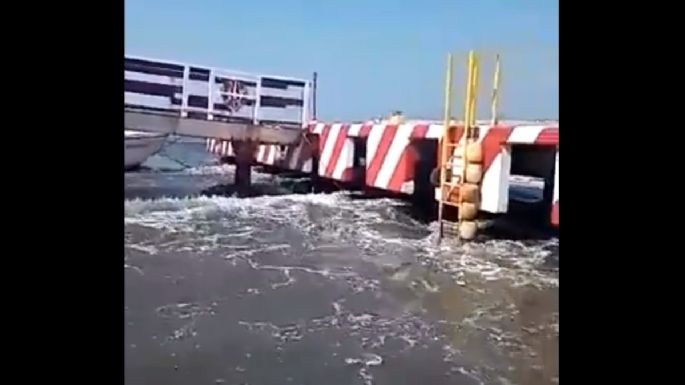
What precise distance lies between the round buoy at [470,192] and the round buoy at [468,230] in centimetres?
10

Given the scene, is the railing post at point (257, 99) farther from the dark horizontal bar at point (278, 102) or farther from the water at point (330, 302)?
the water at point (330, 302)

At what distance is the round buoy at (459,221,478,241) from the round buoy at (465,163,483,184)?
6.5 inches

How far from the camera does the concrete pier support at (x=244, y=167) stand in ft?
14.3

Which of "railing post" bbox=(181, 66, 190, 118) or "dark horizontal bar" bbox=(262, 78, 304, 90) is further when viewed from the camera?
"dark horizontal bar" bbox=(262, 78, 304, 90)

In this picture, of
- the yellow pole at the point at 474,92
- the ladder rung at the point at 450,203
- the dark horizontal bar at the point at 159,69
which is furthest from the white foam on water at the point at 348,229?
the dark horizontal bar at the point at 159,69

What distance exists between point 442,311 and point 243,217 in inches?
65.1

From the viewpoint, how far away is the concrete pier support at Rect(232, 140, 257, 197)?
437cm

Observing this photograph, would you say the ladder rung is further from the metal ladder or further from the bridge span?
the bridge span

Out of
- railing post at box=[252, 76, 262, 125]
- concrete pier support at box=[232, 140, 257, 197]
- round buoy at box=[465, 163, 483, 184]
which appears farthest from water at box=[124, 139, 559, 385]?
concrete pier support at box=[232, 140, 257, 197]

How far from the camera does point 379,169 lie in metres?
3.71

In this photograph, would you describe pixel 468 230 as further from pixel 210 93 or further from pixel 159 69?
pixel 210 93
